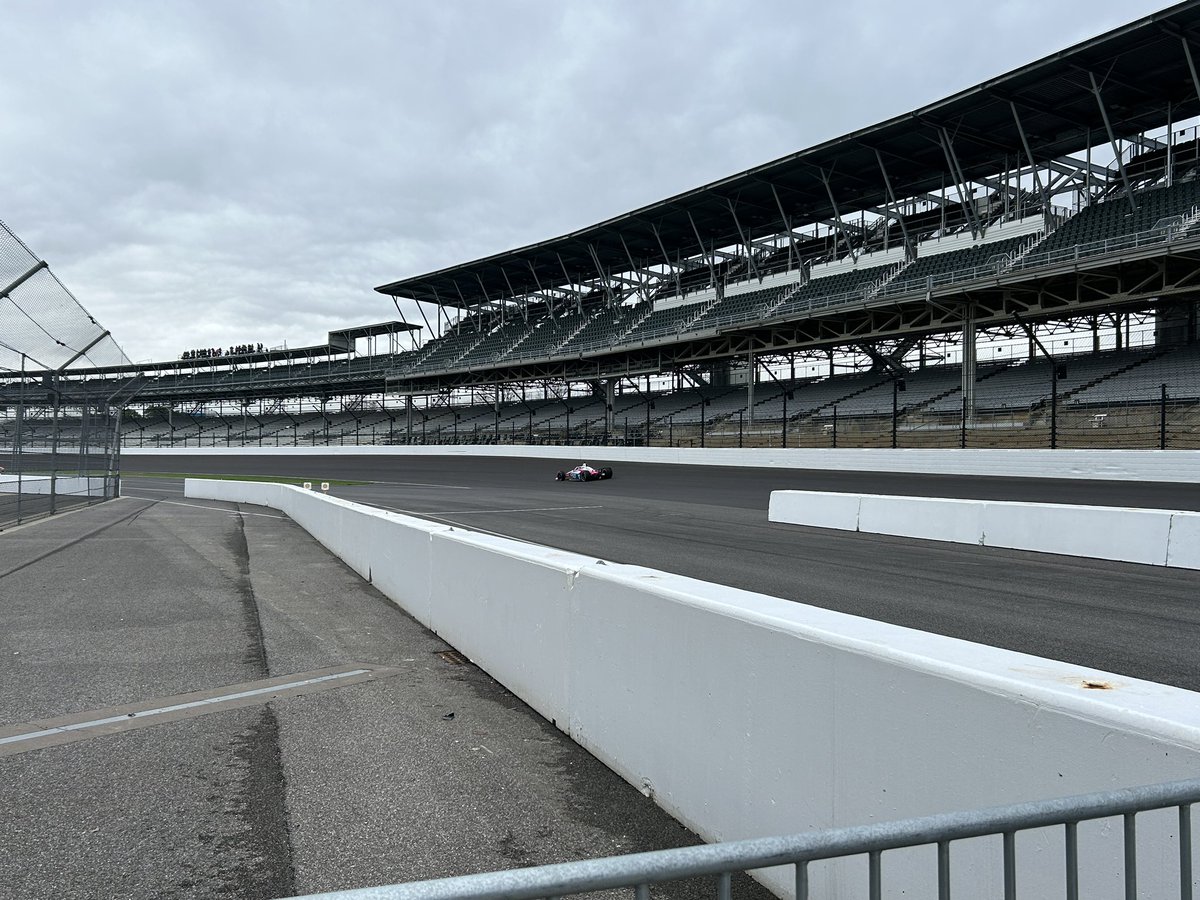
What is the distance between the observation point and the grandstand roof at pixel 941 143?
96.3ft

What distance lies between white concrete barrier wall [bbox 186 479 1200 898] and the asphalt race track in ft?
11.1

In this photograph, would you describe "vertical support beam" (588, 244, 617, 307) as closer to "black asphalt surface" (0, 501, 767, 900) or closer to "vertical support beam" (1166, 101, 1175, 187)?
"vertical support beam" (1166, 101, 1175, 187)

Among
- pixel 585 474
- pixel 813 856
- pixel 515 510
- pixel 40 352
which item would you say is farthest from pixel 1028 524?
pixel 585 474

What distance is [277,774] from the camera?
4090 millimetres

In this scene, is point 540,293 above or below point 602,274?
above

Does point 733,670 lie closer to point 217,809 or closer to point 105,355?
point 217,809

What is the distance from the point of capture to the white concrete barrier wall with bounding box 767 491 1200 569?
32.3 ft

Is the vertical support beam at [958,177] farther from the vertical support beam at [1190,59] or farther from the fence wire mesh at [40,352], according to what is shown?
the fence wire mesh at [40,352]

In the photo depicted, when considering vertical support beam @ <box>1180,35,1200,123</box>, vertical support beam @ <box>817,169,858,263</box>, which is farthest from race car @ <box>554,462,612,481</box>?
vertical support beam @ <box>1180,35,1200,123</box>

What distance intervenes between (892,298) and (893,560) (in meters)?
25.6

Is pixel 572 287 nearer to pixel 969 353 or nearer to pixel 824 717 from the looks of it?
pixel 969 353

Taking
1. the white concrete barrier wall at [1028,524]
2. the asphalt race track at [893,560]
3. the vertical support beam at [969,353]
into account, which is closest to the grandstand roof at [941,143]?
the vertical support beam at [969,353]

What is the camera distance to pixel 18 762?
420 centimetres

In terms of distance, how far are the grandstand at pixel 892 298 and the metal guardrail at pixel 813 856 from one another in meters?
14.2
